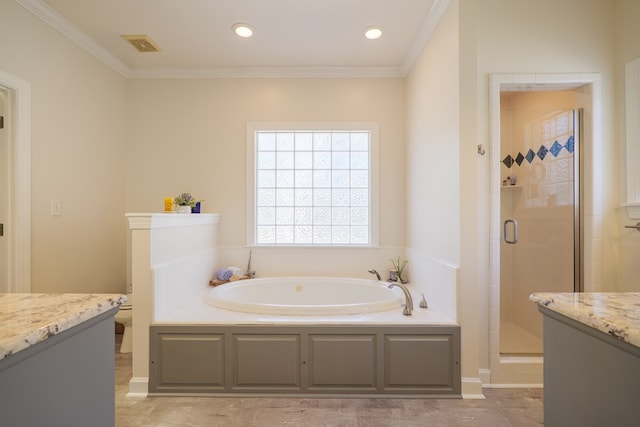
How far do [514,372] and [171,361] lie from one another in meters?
2.35

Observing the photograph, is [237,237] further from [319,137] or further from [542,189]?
[542,189]

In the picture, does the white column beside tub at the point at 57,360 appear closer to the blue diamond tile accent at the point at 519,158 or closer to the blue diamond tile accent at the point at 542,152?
the blue diamond tile accent at the point at 542,152

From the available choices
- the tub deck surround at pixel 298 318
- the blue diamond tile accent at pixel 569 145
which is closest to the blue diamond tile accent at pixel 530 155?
the blue diamond tile accent at pixel 569 145

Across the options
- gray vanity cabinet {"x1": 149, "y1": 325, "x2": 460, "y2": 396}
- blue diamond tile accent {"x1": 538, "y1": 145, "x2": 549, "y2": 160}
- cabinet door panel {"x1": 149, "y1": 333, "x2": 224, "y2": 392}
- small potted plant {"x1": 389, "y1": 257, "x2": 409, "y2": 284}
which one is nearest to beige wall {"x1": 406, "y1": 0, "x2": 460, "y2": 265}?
small potted plant {"x1": 389, "y1": 257, "x2": 409, "y2": 284}

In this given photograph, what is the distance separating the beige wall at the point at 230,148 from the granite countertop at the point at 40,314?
231cm

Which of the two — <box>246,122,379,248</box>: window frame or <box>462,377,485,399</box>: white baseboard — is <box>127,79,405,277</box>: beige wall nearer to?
<box>246,122,379,248</box>: window frame

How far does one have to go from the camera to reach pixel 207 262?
9.62 ft

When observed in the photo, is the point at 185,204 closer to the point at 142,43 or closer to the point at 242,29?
the point at 142,43

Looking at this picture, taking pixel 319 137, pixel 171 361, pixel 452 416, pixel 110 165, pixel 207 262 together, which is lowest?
pixel 452 416

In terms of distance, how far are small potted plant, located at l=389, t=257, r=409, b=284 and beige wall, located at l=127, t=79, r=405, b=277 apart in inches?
3.4

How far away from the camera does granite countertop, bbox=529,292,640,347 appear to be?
673 millimetres

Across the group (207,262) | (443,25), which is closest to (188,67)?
(207,262)

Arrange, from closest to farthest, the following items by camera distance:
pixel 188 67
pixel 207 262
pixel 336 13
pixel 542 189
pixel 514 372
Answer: pixel 514 372, pixel 336 13, pixel 542 189, pixel 207 262, pixel 188 67

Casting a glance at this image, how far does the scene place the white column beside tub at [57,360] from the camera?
0.63 meters
